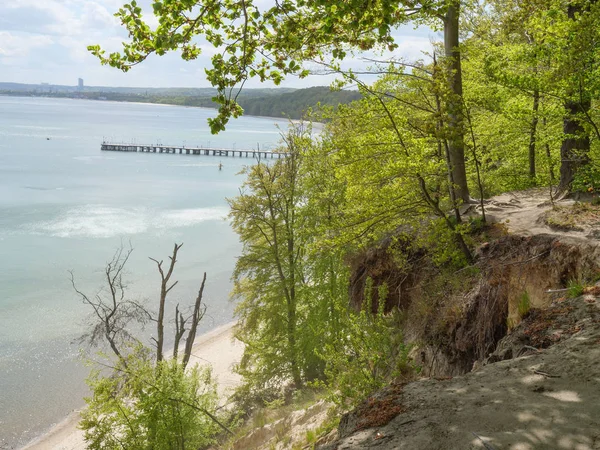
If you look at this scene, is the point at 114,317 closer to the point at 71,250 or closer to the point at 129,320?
the point at 129,320

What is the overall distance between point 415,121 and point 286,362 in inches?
495

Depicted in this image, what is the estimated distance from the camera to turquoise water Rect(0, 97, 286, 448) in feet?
78.4

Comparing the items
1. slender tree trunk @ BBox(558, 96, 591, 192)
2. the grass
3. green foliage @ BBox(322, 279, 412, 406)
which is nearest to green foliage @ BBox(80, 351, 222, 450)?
green foliage @ BBox(322, 279, 412, 406)

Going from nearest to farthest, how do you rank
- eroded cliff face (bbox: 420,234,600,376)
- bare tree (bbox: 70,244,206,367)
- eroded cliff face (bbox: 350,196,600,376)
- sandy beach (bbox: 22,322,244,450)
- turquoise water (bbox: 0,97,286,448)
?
1. eroded cliff face (bbox: 420,234,600,376)
2. eroded cliff face (bbox: 350,196,600,376)
3. bare tree (bbox: 70,244,206,367)
4. sandy beach (bbox: 22,322,244,450)
5. turquoise water (bbox: 0,97,286,448)

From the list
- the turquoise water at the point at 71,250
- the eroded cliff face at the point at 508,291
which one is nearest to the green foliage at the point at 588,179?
the eroded cliff face at the point at 508,291

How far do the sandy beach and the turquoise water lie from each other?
28.4 inches

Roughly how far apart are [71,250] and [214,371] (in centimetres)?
1804

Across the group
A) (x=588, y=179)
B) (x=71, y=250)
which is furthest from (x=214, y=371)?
(x=588, y=179)

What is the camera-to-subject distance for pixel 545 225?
33.3ft

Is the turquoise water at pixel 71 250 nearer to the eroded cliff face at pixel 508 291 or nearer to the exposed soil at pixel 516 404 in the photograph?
the eroded cliff face at pixel 508 291

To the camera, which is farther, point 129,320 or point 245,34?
point 129,320

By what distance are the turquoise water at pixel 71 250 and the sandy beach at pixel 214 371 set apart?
0.72 metres

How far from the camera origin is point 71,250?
39.1 metres

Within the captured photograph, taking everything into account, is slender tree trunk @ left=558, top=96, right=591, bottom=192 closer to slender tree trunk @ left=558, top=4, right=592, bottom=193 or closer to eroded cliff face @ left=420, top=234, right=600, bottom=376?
slender tree trunk @ left=558, top=4, right=592, bottom=193
